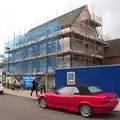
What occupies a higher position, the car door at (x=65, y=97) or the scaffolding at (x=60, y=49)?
Result: the scaffolding at (x=60, y=49)

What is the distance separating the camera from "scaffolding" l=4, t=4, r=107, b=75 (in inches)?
893

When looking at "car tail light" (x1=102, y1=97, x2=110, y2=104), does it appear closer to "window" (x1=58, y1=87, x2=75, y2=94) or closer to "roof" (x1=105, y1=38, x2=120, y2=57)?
"window" (x1=58, y1=87, x2=75, y2=94)

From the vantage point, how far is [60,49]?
22.6 m

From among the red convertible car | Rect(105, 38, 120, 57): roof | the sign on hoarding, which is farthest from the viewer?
Rect(105, 38, 120, 57): roof

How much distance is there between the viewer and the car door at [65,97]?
1021cm

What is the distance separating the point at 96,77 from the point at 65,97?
18.9 ft

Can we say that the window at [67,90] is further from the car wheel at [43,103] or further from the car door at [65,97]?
the car wheel at [43,103]

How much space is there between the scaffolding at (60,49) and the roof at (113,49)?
90cm

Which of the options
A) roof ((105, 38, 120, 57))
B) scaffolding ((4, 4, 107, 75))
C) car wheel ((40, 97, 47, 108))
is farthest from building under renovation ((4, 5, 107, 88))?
car wheel ((40, 97, 47, 108))

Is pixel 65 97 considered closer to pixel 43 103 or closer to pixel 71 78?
pixel 43 103

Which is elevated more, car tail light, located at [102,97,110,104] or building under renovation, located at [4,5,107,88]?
building under renovation, located at [4,5,107,88]

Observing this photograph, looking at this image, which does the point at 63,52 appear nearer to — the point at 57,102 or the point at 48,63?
the point at 48,63

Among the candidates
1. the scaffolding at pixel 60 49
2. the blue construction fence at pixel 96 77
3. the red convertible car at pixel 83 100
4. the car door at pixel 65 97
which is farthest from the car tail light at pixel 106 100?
the scaffolding at pixel 60 49

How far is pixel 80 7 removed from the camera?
2759 cm
